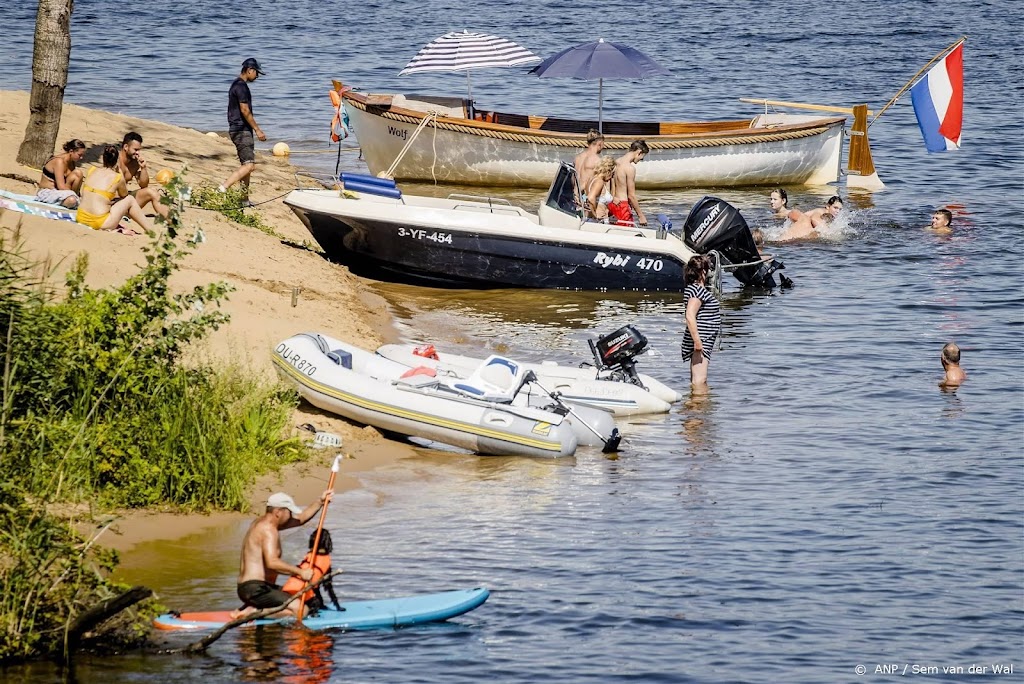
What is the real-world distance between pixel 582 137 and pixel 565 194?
5272 mm

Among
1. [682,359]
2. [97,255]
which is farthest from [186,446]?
[682,359]

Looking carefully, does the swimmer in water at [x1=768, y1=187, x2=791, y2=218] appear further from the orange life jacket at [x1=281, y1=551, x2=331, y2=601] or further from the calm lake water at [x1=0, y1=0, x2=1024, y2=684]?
the orange life jacket at [x1=281, y1=551, x2=331, y2=601]

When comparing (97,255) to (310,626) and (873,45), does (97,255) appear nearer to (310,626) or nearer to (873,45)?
(310,626)

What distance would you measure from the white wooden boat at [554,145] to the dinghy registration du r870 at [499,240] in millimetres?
5060

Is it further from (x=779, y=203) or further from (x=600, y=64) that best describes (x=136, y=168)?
(x=779, y=203)

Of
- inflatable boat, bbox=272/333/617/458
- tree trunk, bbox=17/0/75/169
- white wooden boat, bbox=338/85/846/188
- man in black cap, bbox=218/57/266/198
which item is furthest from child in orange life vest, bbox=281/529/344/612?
white wooden boat, bbox=338/85/846/188

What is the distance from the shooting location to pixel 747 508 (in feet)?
35.4

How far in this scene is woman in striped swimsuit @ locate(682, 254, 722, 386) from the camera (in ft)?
44.0

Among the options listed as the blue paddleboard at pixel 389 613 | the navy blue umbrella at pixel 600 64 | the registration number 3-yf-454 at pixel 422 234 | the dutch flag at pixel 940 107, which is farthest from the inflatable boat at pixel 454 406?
the dutch flag at pixel 940 107

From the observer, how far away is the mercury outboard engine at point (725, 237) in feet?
57.5

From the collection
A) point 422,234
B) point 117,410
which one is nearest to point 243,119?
point 422,234

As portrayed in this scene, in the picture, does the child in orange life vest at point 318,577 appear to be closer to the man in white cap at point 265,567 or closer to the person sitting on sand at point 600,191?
the man in white cap at point 265,567

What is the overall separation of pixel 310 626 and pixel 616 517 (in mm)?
2988

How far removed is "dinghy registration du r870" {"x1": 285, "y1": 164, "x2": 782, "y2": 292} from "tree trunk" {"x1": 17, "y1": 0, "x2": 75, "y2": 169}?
3107 millimetres
